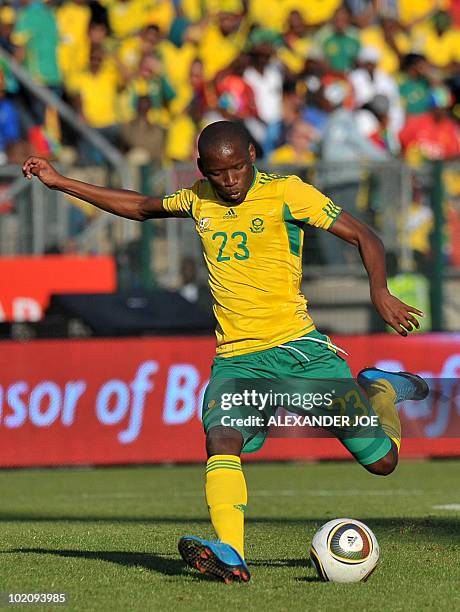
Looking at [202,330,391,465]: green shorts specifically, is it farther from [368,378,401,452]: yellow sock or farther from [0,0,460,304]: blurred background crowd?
[0,0,460,304]: blurred background crowd

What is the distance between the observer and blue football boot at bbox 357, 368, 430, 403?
7.12 meters

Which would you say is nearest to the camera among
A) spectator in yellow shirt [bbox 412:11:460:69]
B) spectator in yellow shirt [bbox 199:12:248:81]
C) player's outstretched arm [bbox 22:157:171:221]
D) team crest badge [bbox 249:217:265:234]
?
team crest badge [bbox 249:217:265:234]

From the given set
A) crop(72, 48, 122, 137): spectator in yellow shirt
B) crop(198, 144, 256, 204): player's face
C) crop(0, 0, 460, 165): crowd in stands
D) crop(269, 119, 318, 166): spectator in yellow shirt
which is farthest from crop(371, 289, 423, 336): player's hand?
crop(72, 48, 122, 137): spectator in yellow shirt

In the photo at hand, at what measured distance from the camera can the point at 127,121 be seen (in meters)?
19.0

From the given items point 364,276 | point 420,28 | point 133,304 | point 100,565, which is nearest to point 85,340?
point 133,304

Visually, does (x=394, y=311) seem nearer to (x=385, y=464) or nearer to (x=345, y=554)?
(x=385, y=464)

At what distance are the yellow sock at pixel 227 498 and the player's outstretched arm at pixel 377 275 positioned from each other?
0.96 meters

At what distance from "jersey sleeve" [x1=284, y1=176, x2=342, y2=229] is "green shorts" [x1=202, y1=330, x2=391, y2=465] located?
0.57 metres

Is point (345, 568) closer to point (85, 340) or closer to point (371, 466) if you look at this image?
point (371, 466)

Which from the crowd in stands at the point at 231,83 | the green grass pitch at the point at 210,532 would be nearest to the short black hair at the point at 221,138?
the green grass pitch at the point at 210,532

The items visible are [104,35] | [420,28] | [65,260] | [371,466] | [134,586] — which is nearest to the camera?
[134,586]

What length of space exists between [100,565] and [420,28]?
17.4m

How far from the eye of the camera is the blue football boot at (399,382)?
281 inches

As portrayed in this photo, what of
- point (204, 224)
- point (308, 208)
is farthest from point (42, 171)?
point (308, 208)
